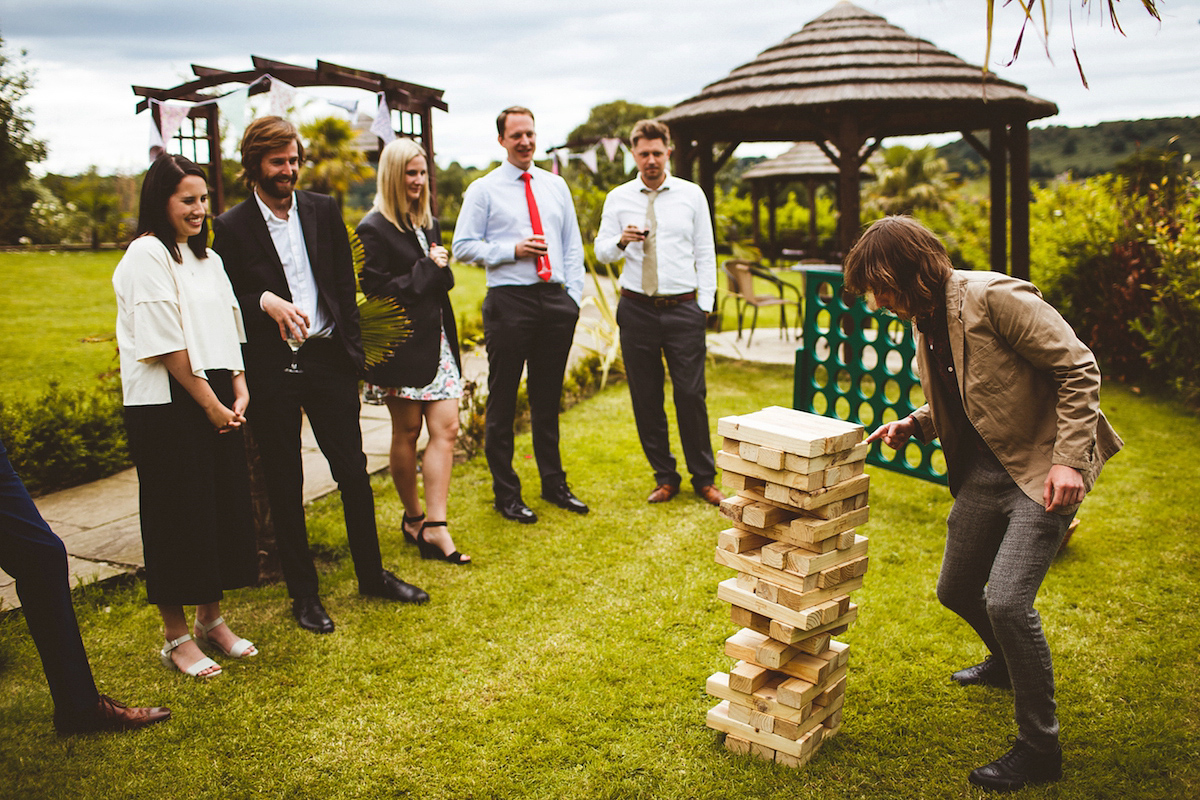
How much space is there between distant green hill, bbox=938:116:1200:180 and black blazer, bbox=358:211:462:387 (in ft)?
30.4

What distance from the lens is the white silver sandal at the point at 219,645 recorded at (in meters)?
3.82

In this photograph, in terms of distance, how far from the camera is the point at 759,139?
1211cm

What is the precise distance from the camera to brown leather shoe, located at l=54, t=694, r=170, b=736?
3180mm

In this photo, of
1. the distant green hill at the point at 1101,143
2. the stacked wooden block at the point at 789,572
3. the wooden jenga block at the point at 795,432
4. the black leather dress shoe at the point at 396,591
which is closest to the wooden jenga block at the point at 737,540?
the stacked wooden block at the point at 789,572

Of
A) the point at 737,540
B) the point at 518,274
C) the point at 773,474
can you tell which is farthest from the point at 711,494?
the point at 773,474

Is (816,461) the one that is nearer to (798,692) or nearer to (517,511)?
(798,692)

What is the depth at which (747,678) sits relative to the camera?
2984 millimetres

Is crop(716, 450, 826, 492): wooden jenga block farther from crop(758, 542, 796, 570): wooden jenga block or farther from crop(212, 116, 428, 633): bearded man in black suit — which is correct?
crop(212, 116, 428, 633): bearded man in black suit

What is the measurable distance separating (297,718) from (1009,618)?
263 centimetres

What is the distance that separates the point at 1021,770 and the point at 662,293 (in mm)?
3462

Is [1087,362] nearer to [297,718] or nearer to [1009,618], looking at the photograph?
[1009,618]

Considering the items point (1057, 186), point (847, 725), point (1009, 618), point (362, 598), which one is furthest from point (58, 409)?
point (1057, 186)

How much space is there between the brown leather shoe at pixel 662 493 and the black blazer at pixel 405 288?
5.96 ft

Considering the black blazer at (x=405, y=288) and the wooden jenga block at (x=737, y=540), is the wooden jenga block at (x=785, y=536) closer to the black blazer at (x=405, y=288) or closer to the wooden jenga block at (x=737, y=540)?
the wooden jenga block at (x=737, y=540)
